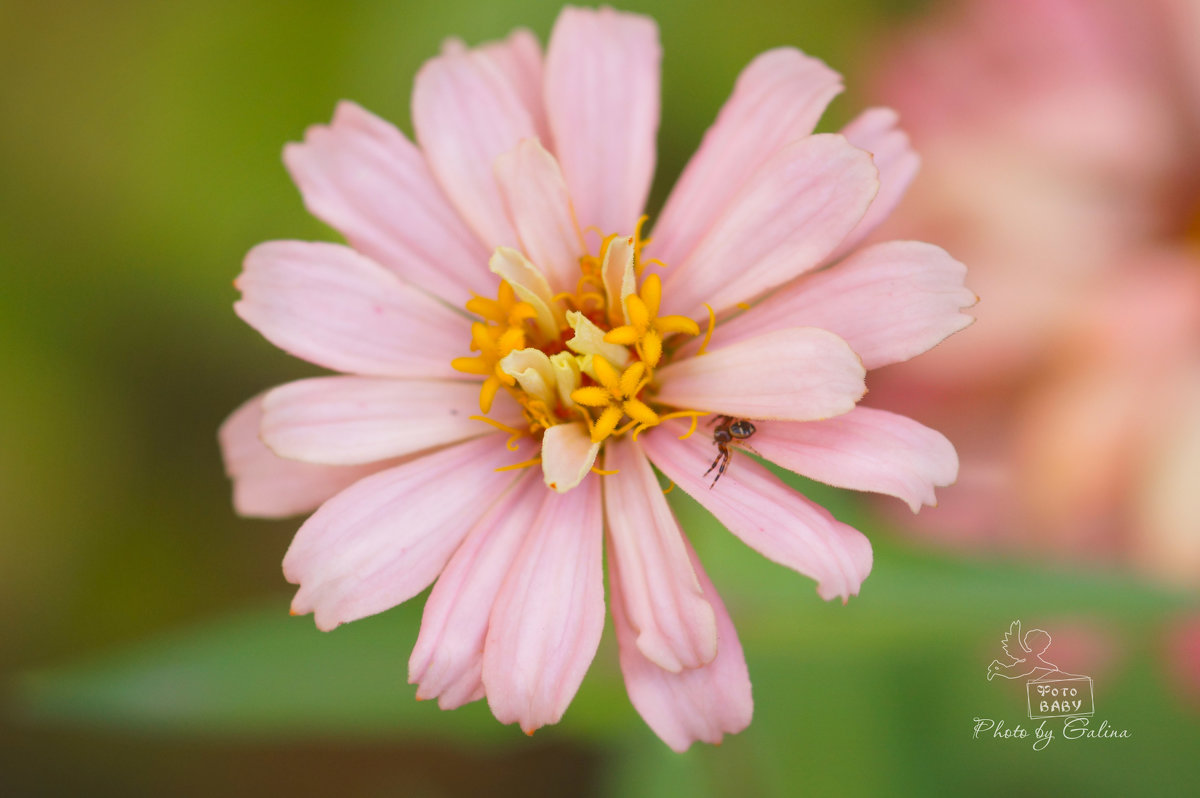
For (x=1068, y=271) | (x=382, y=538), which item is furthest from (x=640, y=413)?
(x=1068, y=271)

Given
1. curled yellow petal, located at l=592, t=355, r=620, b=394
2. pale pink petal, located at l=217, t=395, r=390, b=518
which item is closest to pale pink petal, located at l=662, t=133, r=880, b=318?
curled yellow petal, located at l=592, t=355, r=620, b=394

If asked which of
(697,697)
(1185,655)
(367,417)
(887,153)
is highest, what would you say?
(887,153)

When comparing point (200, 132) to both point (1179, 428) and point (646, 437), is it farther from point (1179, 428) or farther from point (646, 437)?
point (1179, 428)

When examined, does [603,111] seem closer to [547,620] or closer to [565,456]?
[565,456]

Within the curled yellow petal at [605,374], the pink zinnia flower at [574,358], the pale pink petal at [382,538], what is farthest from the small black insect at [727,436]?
the pale pink petal at [382,538]

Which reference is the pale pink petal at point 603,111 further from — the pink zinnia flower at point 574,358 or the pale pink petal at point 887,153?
the pale pink petal at point 887,153

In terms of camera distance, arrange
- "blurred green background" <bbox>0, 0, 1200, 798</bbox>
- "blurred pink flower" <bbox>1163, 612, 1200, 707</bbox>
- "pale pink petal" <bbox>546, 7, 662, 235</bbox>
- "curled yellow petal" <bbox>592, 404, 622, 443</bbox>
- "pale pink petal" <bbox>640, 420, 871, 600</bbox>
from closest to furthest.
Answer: "pale pink petal" <bbox>640, 420, 871, 600</bbox> < "curled yellow petal" <bbox>592, 404, 622, 443</bbox> < "pale pink petal" <bbox>546, 7, 662, 235</bbox> < "blurred pink flower" <bbox>1163, 612, 1200, 707</bbox> < "blurred green background" <bbox>0, 0, 1200, 798</bbox>

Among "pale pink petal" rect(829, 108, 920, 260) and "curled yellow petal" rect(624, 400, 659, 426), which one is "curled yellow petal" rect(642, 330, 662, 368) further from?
"pale pink petal" rect(829, 108, 920, 260)
